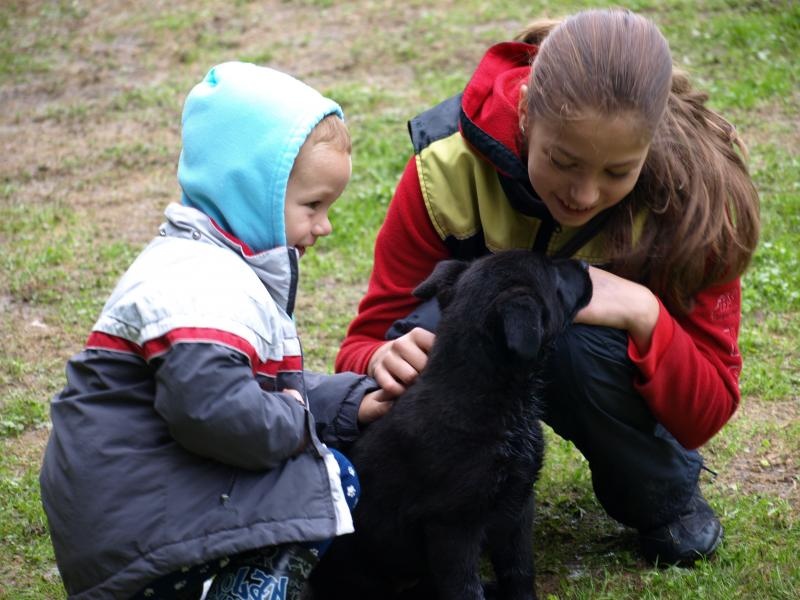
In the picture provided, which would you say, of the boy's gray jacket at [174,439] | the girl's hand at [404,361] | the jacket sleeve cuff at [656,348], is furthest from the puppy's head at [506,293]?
the boy's gray jacket at [174,439]

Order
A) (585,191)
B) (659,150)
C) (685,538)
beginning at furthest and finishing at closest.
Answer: (685,538) < (659,150) < (585,191)

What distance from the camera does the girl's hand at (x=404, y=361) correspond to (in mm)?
3512

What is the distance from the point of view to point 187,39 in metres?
10.4

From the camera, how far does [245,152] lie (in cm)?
315

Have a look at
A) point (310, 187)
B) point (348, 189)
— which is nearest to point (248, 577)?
point (310, 187)

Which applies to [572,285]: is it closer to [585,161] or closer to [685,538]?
[585,161]

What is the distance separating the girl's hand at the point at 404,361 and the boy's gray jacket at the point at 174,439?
52 centimetres

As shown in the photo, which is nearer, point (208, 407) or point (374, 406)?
point (208, 407)

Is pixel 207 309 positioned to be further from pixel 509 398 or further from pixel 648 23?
pixel 648 23

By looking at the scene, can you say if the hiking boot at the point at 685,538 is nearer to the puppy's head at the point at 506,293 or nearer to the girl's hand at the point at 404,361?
the puppy's head at the point at 506,293

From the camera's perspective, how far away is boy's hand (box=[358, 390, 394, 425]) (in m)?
3.56

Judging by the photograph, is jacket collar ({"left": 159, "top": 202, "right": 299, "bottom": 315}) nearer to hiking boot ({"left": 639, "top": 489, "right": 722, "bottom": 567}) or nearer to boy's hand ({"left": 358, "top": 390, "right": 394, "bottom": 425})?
boy's hand ({"left": 358, "top": 390, "right": 394, "bottom": 425})

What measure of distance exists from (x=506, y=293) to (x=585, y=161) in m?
0.45

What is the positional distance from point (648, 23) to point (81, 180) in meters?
5.30
